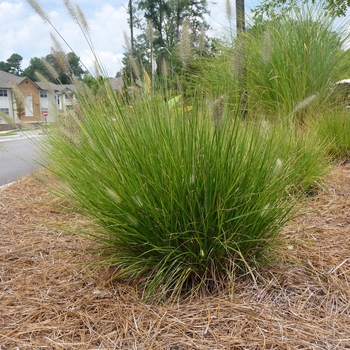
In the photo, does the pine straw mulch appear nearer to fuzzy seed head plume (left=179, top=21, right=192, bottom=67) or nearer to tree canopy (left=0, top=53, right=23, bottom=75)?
fuzzy seed head plume (left=179, top=21, right=192, bottom=67)

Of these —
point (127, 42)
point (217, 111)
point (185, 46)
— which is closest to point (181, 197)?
point (217, 111)

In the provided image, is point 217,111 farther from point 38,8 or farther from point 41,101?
point 41,101

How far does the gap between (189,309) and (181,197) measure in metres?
0.42

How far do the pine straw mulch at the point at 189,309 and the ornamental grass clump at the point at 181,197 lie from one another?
105 mm

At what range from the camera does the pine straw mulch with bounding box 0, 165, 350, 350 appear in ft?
4.08

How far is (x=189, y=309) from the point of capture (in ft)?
4.58

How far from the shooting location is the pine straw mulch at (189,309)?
4.08ft

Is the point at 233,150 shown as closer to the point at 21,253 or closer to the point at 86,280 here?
the point at 86,280

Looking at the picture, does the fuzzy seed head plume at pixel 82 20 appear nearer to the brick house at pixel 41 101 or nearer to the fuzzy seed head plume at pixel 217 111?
the brick house at pixel 41 101

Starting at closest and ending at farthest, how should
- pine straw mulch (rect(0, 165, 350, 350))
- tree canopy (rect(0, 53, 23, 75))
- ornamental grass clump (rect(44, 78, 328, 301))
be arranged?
pine straw mulch (rect(0, 165, 350, 350))
ornamental grass clump (rect(44, 78, 328, 301))
tree canopy (rect(0, 53, 23, 75))

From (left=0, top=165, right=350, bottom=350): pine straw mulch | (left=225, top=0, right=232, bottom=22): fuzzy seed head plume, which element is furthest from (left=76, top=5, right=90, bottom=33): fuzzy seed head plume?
(left=0, top=165, right=350, bottom=350): pine straw mulch

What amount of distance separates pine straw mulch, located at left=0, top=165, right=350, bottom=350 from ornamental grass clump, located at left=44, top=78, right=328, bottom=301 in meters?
0.10

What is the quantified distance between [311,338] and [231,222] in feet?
1.62

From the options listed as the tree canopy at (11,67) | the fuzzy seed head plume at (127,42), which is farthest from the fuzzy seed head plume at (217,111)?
the tree canopy at (11,67)
